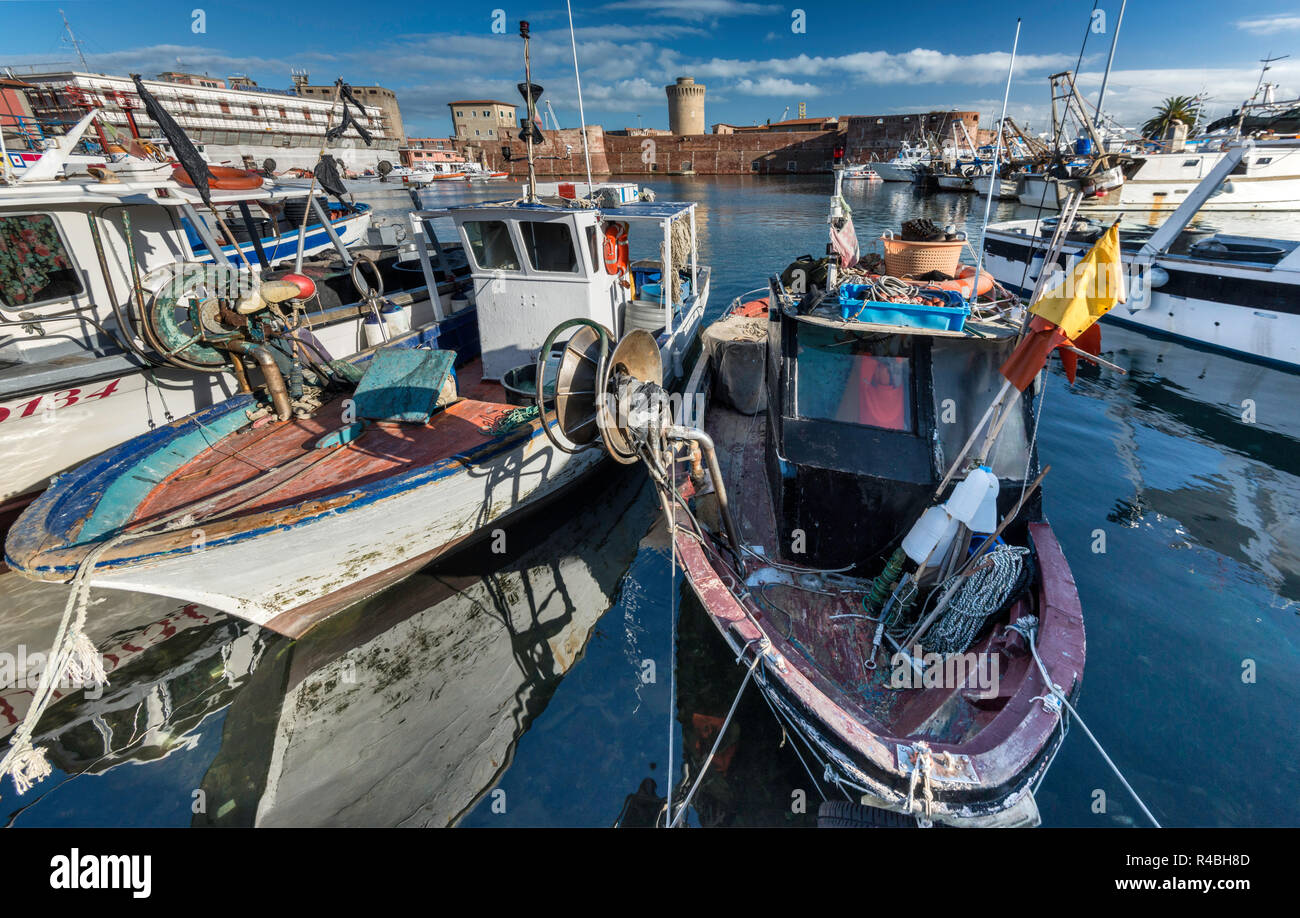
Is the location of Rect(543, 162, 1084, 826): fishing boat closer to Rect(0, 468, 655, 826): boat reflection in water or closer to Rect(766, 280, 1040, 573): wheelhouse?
Rect(766, 280, 1040, 573): wheelhouse

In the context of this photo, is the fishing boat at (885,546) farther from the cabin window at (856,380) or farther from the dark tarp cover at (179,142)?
the dark tarp cover at (179,142)

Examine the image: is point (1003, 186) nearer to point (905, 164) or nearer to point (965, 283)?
point (905, 164)

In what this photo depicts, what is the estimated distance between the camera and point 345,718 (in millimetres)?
5730

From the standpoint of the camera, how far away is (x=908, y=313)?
537cm

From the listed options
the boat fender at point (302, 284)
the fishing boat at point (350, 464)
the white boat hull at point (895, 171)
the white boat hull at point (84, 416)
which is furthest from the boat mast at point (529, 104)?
the white boat hull at point (895, 171)

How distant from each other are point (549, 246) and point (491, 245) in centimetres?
103

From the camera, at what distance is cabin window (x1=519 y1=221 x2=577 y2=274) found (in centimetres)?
852

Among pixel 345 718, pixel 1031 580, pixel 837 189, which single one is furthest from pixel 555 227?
pixel 1031 580

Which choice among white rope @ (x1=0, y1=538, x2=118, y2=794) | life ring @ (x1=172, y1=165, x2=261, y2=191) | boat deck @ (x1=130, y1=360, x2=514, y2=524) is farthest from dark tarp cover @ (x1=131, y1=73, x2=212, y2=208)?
white rope @ (x1=0, y1=538, x2=118, y2=794)

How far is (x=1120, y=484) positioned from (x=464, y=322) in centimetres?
1237

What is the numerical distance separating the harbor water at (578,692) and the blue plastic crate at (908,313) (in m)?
4.05

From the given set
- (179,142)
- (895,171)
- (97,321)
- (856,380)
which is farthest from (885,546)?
(895,171)

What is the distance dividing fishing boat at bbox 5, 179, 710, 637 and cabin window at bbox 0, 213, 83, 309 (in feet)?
12.7

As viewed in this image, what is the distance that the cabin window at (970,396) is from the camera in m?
5.41
